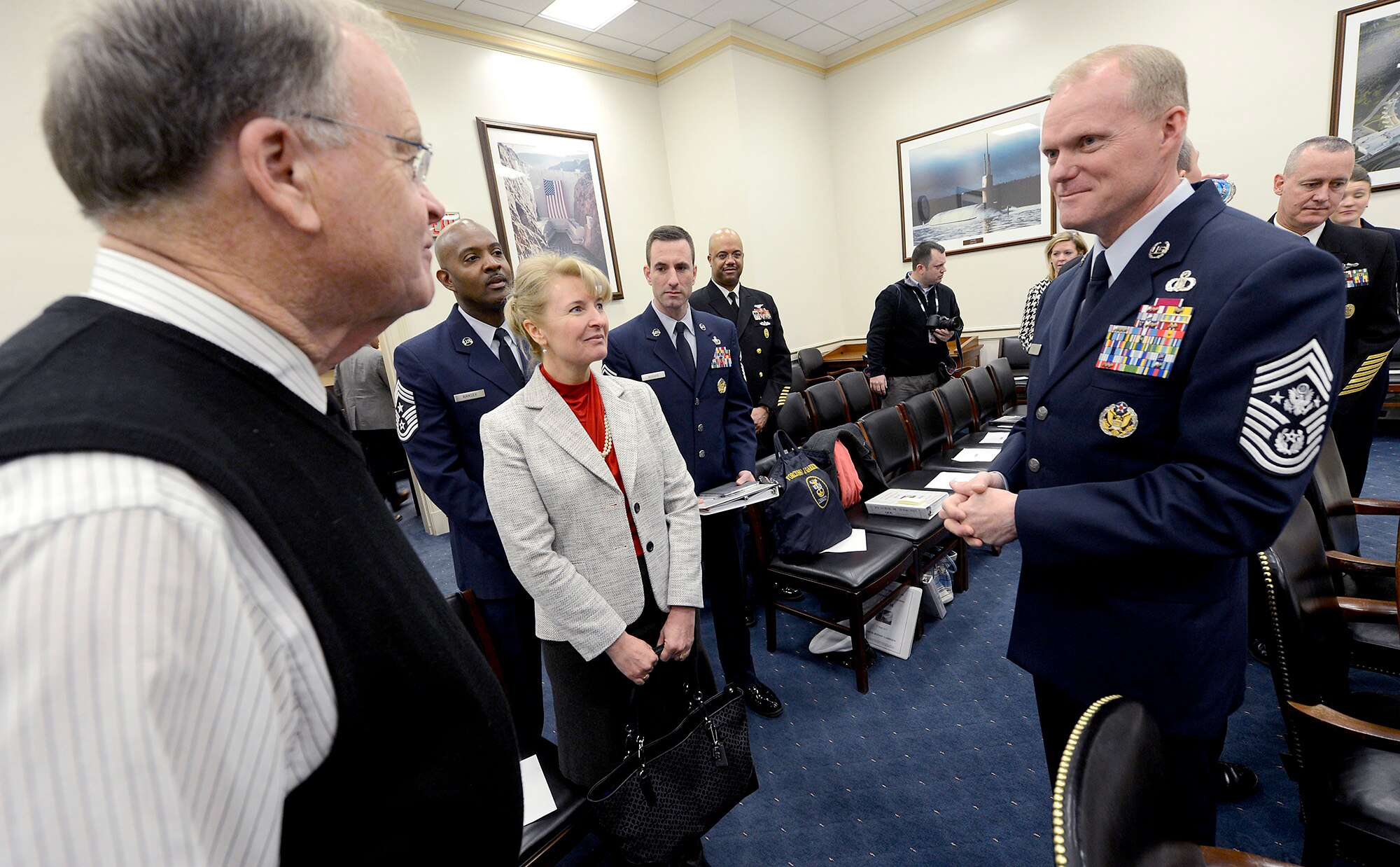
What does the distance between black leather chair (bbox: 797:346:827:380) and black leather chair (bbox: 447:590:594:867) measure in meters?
4.97

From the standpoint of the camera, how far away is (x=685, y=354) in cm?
231

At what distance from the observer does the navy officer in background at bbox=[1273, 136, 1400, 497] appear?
7.98 feet

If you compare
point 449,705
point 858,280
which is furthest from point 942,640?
point 858,280

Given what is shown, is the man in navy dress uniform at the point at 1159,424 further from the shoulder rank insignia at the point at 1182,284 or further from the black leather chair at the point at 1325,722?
the black leather chair at the point at 1325,722

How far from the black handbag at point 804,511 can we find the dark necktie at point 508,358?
1.05m

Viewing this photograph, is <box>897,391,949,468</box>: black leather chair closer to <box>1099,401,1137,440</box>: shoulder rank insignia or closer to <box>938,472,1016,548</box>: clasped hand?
<box>938,472,1016,548</box>: clasped hand

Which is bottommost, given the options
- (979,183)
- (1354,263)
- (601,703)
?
(601,703)

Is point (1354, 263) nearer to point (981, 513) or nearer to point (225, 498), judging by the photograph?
point (981, 513)

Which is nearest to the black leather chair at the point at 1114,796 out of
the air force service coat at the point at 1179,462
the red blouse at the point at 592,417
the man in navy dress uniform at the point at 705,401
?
the air force service coat at the point at 1179,462

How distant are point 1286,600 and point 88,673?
1.70 metres

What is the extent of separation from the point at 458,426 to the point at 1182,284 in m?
1.79

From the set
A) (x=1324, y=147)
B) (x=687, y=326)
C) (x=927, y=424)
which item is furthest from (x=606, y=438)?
(x=1324, y=147)

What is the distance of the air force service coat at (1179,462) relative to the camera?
87cm

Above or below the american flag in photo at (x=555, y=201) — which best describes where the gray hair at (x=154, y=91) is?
below
